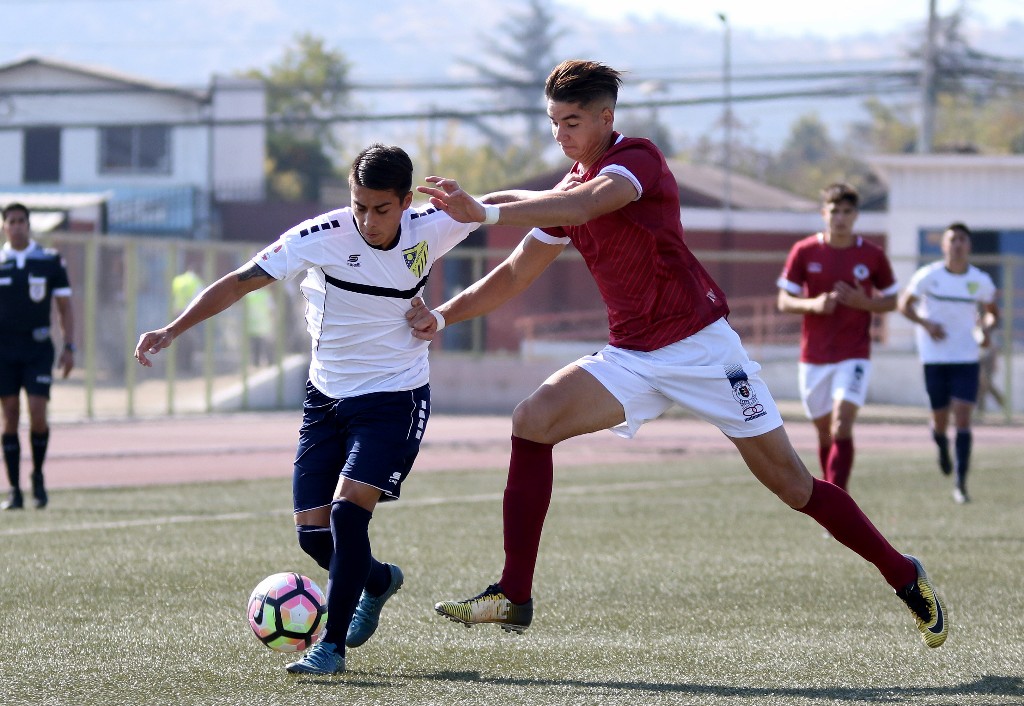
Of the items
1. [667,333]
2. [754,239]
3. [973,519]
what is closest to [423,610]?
[667,333]

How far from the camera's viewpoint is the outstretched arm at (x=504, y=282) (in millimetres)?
6094

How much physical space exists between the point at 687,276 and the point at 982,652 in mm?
1835

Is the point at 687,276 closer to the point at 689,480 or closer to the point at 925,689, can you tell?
the point at 925,689

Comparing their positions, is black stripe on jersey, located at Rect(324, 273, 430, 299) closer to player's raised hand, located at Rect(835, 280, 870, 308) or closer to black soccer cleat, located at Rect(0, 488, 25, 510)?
player's raised hand, located at Rect(835, 280, 870, 308)

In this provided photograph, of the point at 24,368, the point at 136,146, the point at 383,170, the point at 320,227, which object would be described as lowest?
the point at 24,368

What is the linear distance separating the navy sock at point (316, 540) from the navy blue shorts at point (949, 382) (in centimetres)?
783

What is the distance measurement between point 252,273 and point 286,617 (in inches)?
49.4

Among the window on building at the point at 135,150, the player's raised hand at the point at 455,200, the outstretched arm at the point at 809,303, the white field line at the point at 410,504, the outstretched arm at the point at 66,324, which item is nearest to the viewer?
the player's raised hand at the point at 455,200

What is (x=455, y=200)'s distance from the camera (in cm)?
505

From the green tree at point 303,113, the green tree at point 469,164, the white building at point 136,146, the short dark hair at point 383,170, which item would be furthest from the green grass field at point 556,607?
the green tree at point 469,164

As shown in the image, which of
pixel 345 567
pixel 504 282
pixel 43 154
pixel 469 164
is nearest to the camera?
pixel 345 567

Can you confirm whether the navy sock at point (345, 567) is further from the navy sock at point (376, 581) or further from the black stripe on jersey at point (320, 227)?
the black stripe on jersey at point (320, 227)

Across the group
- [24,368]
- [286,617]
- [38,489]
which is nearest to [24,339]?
[24,368]

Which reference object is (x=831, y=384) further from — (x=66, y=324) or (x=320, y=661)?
(x=320, y=661)
